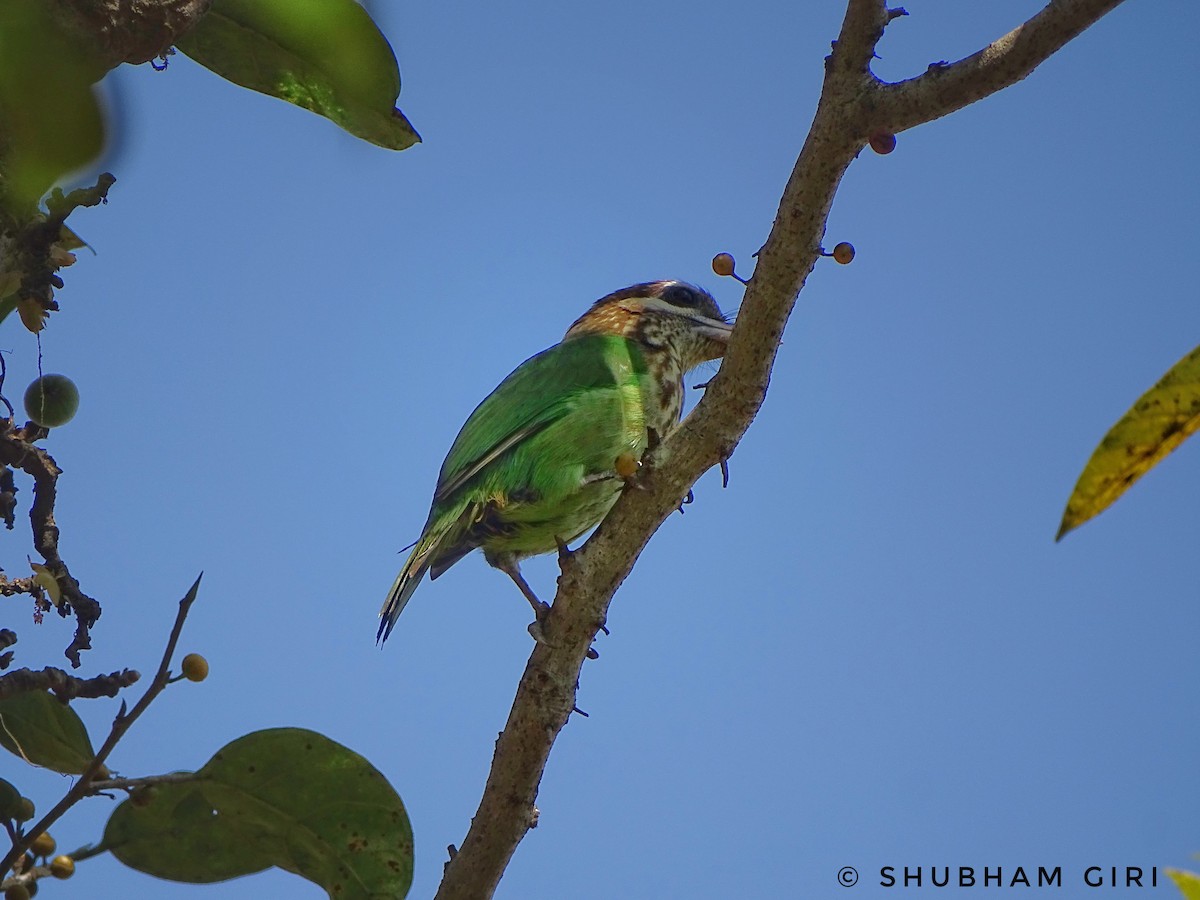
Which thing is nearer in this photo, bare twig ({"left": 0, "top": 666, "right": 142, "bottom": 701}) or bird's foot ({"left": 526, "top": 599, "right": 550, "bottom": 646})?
bare twig ({"left": 0, "top": 666, "right": 142, "bottom": 701})

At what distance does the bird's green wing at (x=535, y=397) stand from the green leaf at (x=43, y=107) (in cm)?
402

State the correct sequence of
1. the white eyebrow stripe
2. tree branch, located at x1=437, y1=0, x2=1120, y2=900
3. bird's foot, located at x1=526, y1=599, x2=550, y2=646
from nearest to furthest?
tree branch, located at x1=437, y1=0, x2=1120, y2=900
bird's foot, located at x1=526, y1=599, x2=550, y2=646
the white eyebrow stripe

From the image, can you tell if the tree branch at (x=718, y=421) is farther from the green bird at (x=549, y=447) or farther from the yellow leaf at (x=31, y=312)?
the yellow leaf at (x=31, y=312)

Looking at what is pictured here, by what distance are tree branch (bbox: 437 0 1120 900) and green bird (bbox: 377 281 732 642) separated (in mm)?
1037

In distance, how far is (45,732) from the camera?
2.46 m

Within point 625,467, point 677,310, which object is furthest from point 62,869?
point 677,310

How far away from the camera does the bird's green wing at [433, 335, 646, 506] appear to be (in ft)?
18.0

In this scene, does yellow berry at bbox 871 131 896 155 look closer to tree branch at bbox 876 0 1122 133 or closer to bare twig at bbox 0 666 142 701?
tree branch at bbox 876 0 1122 133

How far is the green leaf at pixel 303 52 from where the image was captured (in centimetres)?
264

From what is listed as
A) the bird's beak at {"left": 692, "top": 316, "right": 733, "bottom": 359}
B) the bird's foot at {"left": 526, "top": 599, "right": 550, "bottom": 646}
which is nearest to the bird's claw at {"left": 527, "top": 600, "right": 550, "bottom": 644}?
the bird's foot at {"left": 526, "top": 599, "right": 550, "bottom": 646}

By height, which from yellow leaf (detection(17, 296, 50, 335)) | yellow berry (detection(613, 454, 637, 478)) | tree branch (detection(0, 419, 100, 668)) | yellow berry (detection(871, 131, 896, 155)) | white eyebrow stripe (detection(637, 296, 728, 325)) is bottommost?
tree branch (detection(0, 419, 100, 668))

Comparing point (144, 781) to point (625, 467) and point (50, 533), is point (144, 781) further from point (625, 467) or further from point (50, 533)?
point (625, 467)

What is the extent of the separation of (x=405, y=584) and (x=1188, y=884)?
4.22m

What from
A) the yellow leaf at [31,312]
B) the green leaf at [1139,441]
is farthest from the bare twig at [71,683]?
the green leaf at [1139,441]
